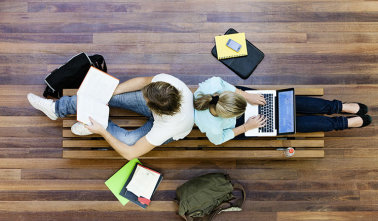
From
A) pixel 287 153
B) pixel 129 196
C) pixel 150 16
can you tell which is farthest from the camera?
pixel 150 16

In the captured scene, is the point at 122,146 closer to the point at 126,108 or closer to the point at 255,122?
the point at 126,108

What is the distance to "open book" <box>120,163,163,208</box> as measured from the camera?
246 cm

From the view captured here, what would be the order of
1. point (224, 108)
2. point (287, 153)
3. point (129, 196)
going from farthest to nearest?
point (129, 196)
point (287, 153)
point (224, 108)

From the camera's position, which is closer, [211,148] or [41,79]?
[211,148]

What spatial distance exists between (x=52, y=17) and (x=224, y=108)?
1.83m

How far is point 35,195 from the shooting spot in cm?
253

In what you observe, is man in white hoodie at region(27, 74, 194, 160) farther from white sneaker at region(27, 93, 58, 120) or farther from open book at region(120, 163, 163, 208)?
open book at region(120, 163, 163, 208)

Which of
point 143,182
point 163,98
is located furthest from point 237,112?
point 143,182

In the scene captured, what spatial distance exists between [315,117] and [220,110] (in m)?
0.95

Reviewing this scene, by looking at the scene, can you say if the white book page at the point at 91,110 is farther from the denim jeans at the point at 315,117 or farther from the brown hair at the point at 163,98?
the denim jeans at the point at 315,117

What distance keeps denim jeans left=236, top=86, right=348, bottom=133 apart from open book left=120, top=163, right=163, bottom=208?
2.75 ft

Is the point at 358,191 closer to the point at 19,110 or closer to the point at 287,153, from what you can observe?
the point at 287,153

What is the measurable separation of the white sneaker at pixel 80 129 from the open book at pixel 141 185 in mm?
516

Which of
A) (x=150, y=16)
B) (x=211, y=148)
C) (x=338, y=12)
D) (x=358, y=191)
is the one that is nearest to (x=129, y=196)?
(x=211, y=148)
